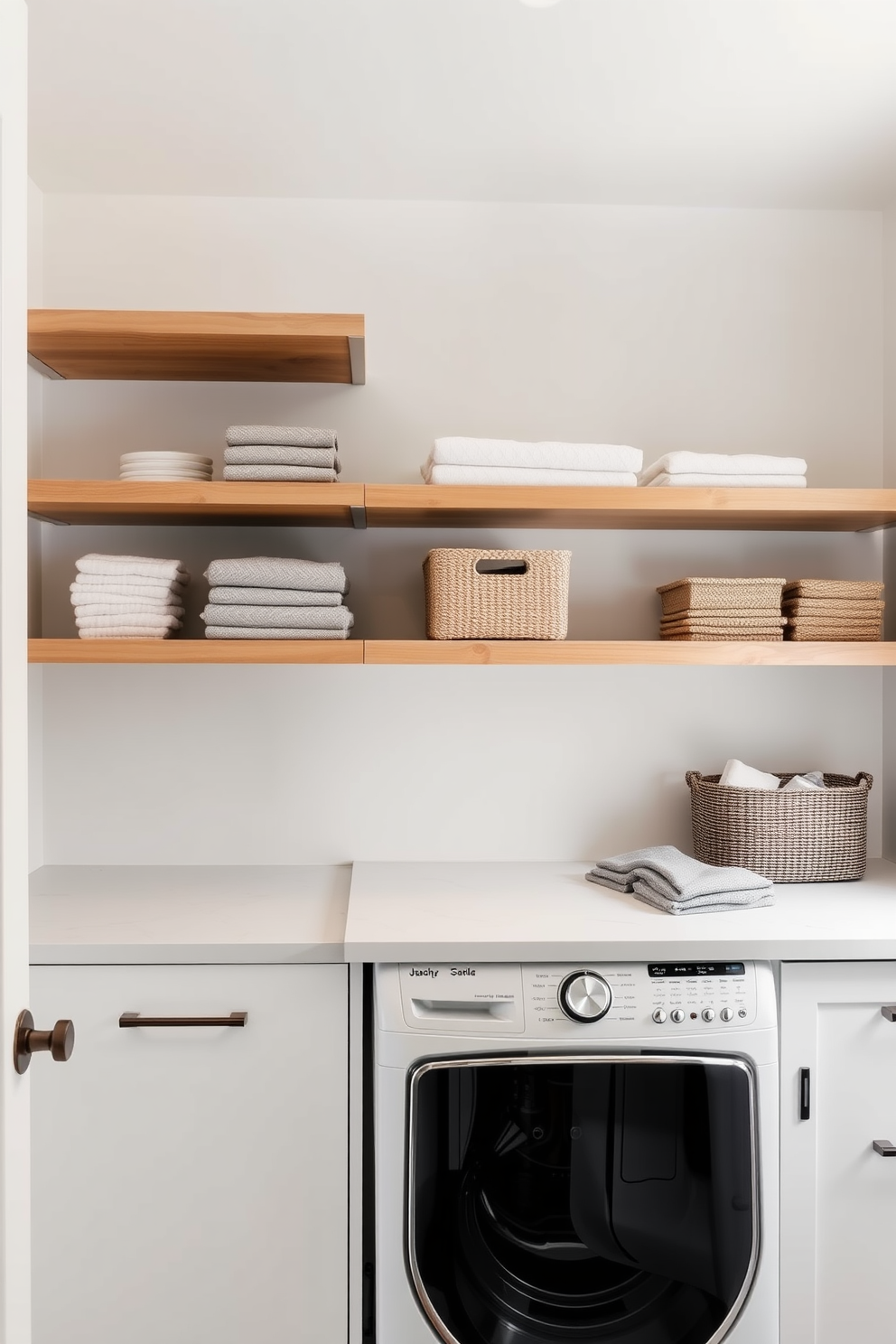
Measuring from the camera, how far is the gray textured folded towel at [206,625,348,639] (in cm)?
195

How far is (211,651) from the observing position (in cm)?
192

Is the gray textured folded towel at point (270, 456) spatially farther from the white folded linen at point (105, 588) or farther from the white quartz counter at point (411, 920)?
the white quartz counter at point (411, 920)

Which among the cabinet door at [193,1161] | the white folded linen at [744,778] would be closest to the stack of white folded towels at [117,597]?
the cabinet door at [193,1161]

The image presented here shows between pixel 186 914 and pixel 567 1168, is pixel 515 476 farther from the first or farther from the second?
pixel 567 1168

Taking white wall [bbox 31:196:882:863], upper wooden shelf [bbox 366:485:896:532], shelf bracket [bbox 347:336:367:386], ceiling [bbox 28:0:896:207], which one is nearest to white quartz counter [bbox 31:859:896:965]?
white wall [bbox 31:196:882:863]

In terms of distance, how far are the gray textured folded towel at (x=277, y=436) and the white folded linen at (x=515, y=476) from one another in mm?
241

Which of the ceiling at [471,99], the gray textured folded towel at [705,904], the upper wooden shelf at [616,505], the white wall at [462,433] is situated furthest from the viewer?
the white wall at [462,433]

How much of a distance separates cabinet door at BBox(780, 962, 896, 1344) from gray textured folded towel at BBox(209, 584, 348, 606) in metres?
1.13

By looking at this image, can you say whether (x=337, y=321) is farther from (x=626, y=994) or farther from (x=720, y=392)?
(x=626, y=994)

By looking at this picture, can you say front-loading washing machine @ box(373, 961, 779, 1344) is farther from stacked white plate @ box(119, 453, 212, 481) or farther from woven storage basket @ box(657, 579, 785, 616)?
stacked white plate @ box(119, 453, 212, 481)

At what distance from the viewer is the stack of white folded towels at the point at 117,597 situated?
1969 mm

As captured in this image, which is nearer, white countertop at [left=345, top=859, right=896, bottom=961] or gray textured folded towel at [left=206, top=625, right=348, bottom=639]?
white countertop at [left=345, top=859, right=896, bottom=961]

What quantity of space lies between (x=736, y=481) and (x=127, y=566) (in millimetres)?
1251

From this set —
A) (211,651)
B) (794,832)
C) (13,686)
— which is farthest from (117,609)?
(794,832)
